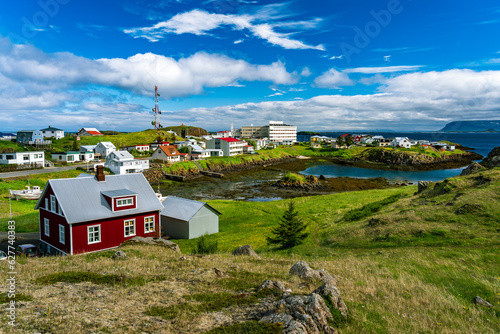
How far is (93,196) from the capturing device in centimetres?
2827

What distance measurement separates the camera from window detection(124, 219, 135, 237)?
29234 mm

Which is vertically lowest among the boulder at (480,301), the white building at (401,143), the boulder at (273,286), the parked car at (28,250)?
the parked car at (28,250)

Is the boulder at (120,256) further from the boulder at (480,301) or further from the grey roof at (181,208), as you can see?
the boulder at (480,301)

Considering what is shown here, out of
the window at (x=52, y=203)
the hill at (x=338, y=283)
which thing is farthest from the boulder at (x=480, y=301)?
the window at (x=52, y=203)

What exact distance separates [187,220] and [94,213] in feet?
33.3

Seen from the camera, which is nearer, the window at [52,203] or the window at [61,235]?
the window at [61,235]

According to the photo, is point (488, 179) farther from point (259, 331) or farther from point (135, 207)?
point (135, 207)

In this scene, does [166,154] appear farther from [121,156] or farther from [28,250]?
[28,250]

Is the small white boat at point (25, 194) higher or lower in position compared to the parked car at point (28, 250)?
higher

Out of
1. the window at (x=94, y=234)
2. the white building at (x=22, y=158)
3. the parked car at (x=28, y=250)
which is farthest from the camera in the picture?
the white building at (x=22, y=158)

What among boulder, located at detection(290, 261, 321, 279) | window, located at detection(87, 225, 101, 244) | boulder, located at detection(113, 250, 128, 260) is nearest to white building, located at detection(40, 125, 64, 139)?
window, located at detection(87, 225, 101, 244)

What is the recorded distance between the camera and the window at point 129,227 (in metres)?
29.2

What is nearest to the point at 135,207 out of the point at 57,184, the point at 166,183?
the point at 57,184

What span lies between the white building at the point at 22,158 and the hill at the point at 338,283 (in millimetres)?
76228
